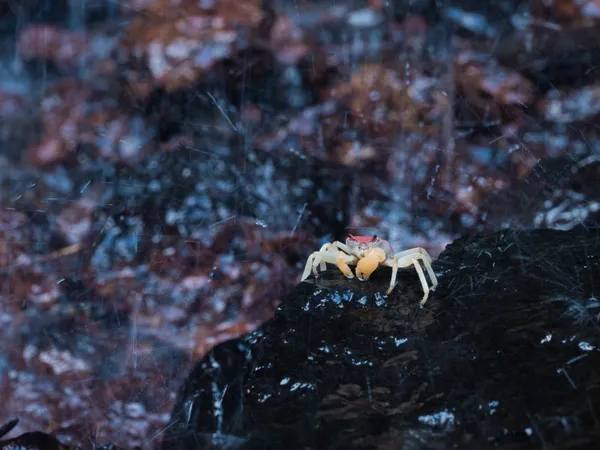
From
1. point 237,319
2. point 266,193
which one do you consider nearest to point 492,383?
point 237,319

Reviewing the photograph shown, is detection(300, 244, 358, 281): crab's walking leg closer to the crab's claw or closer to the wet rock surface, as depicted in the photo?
the crab's claw

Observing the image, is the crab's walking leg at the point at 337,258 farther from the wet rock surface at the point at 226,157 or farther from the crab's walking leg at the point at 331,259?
the wet rock surface at the point at 226,157

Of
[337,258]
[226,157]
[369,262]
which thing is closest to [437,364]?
[369,262]

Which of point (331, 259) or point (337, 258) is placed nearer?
point (337, 258)

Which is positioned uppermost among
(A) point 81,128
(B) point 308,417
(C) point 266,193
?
(B) point 308,417

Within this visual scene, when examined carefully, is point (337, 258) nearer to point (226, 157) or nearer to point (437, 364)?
point (437, 364)

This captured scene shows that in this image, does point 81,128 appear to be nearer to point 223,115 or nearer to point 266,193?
point 223,115

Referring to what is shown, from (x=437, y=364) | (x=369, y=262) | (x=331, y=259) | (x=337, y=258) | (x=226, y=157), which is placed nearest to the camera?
(x=437, y=364)
